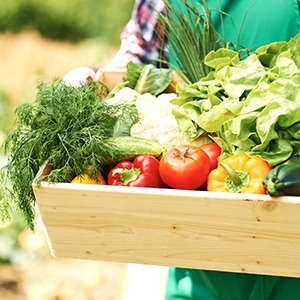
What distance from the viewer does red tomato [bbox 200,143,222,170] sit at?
1.64 metres

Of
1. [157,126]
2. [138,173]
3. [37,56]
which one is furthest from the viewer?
[37,56]

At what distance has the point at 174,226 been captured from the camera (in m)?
1.53

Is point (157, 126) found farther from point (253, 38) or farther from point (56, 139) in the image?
point (253, 38)

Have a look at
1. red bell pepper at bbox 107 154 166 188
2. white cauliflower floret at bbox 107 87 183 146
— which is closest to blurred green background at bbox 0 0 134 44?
white cauliflower floret at bbox 107 87 183 146

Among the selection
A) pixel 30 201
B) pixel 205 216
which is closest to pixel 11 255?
pixel 30 201

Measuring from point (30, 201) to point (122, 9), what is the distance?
10.9 feet

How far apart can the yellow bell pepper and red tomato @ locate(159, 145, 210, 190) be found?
0.09 feet

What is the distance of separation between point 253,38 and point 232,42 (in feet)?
0.20

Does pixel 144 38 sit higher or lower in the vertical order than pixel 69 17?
higher

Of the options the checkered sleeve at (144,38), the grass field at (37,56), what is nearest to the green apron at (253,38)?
the checkered sleeve at (144,38)

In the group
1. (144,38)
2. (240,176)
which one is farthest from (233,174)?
(144,38)

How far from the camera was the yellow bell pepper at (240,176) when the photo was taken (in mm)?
1508

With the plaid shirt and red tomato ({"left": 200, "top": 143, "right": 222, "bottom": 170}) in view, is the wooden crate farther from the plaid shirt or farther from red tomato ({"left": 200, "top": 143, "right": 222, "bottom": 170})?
the plaid shirt

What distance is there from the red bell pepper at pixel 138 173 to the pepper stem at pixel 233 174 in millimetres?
172
